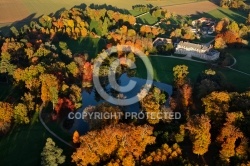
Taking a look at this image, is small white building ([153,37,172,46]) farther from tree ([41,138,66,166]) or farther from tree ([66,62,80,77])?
tree ([41,138,66,166])

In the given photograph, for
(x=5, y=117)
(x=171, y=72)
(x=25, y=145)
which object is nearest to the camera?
(x=25, y=145)

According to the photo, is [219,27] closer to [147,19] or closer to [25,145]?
[147,19]

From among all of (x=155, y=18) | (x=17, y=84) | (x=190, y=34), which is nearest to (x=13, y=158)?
(x=17, y=84)

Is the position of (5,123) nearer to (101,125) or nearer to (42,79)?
(42,79)

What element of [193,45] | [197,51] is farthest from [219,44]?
[193,45]

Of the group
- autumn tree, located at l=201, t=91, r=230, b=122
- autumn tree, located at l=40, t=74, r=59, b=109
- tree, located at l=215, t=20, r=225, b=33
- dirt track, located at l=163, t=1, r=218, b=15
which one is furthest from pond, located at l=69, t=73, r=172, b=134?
dirt track, located at l=163, t=1, r=218, b=15

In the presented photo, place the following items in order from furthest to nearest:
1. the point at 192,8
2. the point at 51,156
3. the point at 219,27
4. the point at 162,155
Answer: the point at 192,8 < the point at 219,27 < the point at 51,156 < the point at 162,155
